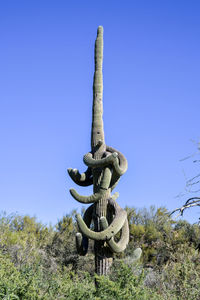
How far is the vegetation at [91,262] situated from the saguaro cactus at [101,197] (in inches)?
19.3

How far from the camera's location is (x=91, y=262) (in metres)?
17.6

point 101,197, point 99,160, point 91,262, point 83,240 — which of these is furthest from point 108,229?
point 91,262

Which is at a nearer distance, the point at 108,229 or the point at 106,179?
the point at 108,229

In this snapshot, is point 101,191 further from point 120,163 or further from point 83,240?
point 83,240

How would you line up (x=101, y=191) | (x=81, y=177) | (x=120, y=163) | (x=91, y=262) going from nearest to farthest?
(x=101, y=191) < (x=120, y=163) < (x=81, y=177) < (x=91, y=262)

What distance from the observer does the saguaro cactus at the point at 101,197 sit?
35.2 feet

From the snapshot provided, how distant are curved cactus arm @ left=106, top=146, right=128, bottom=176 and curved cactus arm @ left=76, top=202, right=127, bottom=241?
90 centimetres

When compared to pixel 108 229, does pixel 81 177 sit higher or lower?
higher

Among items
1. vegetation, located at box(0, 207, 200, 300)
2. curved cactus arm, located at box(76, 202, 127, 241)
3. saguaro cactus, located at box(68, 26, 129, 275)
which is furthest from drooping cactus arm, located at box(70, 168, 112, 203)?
vegetation, located at box(0, 207, 200, 300)

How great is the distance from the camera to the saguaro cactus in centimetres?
1074

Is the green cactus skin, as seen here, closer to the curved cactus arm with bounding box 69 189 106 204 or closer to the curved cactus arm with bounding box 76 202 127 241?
the curved cactus arm with bounding box 76 202 127 241

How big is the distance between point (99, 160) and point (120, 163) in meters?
0.59

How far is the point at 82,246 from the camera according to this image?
11.4 meters

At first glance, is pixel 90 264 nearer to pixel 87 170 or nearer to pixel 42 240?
pixel 42 240
